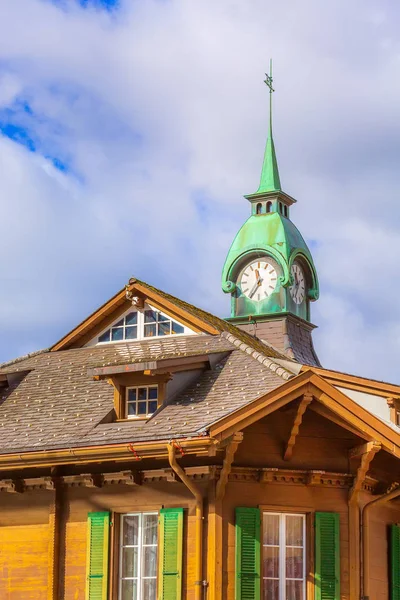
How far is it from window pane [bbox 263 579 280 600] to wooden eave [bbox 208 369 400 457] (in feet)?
9.58

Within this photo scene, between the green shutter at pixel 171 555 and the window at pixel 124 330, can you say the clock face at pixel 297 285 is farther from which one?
the green shutter at pixel 171 555

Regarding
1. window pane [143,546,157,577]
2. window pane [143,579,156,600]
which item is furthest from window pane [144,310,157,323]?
window pane [143,579,156,600]

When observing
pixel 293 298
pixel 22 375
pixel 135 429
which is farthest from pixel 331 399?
pixel 293 298

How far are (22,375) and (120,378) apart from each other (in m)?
4.09

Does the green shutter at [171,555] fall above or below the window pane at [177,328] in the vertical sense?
below

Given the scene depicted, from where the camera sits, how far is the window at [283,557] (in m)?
25.6

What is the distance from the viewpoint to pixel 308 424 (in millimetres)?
26344

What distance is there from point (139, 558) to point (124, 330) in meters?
6.73

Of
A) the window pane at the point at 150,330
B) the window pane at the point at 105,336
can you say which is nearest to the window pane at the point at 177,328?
the window pane at the point at 150,330

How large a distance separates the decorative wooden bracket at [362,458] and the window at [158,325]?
5.96 m

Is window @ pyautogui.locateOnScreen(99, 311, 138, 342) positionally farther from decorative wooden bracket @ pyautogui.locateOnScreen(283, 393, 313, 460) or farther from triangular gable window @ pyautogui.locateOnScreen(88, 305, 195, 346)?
decorative wooden bracket @ pyautogui.locateOnScreen(283, 393, 313, 460)

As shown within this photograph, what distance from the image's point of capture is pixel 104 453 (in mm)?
25703

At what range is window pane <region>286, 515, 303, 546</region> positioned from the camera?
25938 mm

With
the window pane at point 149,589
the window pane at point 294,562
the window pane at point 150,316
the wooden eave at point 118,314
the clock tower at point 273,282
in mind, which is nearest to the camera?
the window pane at point 294,562
